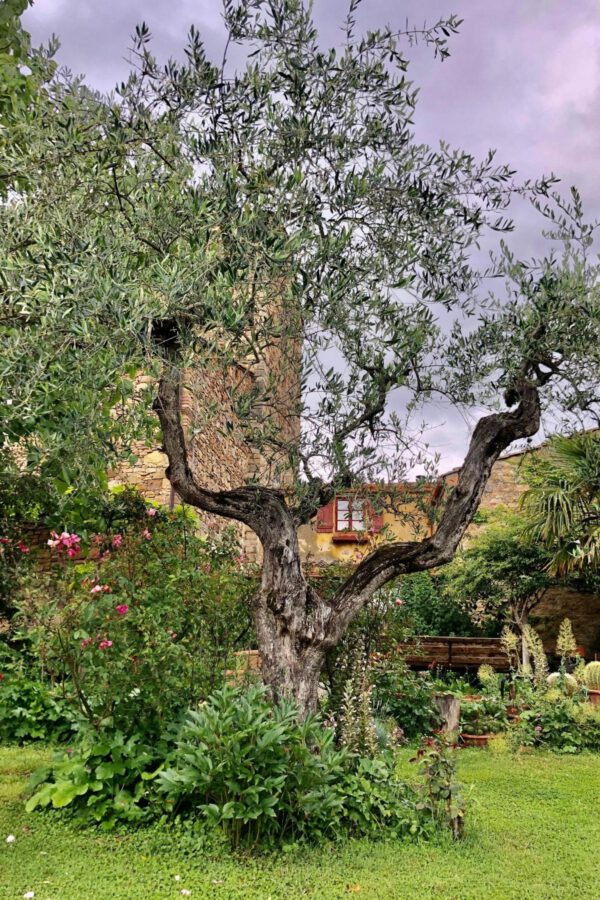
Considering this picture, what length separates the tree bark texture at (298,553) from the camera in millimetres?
5156

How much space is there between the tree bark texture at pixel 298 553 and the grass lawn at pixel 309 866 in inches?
45.4

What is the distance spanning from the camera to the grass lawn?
3809 mm

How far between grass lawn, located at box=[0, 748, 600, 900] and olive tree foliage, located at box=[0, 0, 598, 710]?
1223 millimetres

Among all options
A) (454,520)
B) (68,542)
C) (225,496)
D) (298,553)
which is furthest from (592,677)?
(68,542)

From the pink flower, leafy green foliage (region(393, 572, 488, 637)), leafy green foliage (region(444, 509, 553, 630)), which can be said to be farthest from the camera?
leafy green foliage (region(393, 572, 488, 637))

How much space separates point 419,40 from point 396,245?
1294mm

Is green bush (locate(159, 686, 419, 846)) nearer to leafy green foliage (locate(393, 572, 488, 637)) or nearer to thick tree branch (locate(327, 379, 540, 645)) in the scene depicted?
thick tree branch (locate(327, 379, 540, 645))

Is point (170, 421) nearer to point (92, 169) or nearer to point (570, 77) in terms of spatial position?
point (92, 169)

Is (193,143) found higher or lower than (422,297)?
higher

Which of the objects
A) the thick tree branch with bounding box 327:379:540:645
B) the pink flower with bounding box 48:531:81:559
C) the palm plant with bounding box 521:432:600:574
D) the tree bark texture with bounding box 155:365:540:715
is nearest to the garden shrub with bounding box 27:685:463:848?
the tree bark texture with bounding box 155:365:540:715

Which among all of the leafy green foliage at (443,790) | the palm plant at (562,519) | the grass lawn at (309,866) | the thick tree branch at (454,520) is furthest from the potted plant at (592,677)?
the leafy green foliage at (443,790)

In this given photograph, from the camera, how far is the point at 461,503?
5.38m

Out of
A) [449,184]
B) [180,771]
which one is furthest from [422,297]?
[180,771]

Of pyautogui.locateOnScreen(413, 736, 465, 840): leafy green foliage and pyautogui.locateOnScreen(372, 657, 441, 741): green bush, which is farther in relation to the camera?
pyautogui.locateOnScreen(372, 657, 441, 741): green bush
